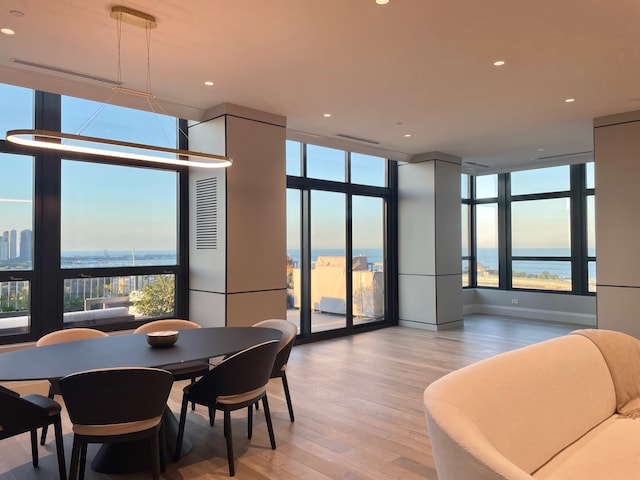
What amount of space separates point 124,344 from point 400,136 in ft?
16.5

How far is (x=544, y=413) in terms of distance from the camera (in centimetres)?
219

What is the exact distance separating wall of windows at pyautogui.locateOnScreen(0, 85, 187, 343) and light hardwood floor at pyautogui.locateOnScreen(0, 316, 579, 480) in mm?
1398

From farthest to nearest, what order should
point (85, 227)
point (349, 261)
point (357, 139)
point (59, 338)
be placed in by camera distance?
point (349, 261)
point (357, 139)
point (85, 227)
point (59, 338)

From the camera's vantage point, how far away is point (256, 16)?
3281mm

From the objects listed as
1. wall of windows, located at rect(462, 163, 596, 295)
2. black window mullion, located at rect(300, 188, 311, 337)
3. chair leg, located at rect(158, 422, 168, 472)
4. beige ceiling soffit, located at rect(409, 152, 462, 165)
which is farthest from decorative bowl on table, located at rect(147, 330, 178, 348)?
wall of windows, located at rect(462, 163, 596, 295)

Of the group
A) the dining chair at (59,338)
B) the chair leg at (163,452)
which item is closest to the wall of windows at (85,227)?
the dining chair at (59,338)

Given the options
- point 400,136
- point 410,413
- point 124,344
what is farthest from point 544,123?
point 124,344

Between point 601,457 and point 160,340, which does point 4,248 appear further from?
point 601,457

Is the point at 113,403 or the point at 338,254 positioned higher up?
the point at 338,254

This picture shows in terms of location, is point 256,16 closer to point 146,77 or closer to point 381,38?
Answer: point 381,38

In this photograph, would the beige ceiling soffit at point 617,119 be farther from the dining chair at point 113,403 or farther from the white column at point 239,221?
the dining chair at point 113,403

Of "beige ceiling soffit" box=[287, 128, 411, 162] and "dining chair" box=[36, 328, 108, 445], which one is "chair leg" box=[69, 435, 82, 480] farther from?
"beige ceiling soffit" box=[287, 128, 411, 162]

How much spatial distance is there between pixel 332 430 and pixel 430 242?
4.99m

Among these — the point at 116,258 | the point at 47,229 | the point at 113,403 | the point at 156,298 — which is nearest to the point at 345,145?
the point at 156,298
